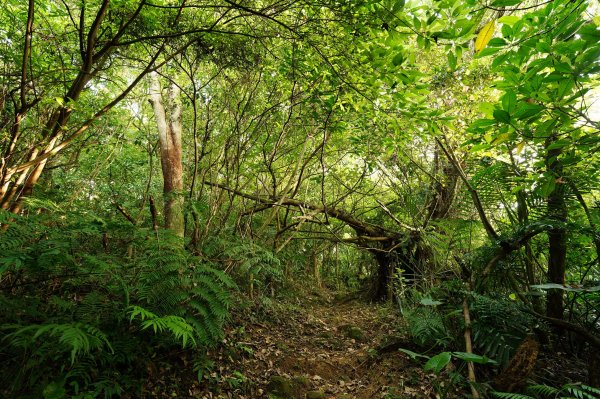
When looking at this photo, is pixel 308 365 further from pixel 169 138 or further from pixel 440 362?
pixel 169 138

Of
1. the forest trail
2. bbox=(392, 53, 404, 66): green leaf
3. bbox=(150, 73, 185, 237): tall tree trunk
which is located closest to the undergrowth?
the forest trail

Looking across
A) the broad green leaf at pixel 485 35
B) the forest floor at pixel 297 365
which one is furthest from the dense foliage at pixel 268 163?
the forest floor at pixel 297 365

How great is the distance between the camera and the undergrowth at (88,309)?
2.56 metres

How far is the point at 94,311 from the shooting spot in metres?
3.00

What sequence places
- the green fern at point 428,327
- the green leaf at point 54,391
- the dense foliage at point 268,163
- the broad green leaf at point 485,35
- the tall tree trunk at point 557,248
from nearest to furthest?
1. the broad green leaf at point 485,35
2. the dense foliage at point 268,163
3. the green leaf at point 54,391
4. the tall tree trunk at point 557,248
5. the green fern at point 428,327

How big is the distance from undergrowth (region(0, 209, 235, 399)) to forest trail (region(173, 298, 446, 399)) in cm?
68

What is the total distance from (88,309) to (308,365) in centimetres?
303

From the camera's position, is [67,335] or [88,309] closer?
[67,335]

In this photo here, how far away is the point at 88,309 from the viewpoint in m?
3.01

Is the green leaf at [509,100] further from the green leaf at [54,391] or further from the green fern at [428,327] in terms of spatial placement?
the green leaf at [54,391]

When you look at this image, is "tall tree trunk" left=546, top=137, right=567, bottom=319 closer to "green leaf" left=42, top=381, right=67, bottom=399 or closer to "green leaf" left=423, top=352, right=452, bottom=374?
"green leaf" left=423, top=352, right=452, bottom=374

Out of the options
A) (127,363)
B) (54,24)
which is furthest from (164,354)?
(54,24)

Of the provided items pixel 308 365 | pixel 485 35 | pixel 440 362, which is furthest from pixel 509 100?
pixel 308 365

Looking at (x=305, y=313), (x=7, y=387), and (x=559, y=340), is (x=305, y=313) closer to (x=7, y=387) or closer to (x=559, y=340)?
(x=559, y=340)
